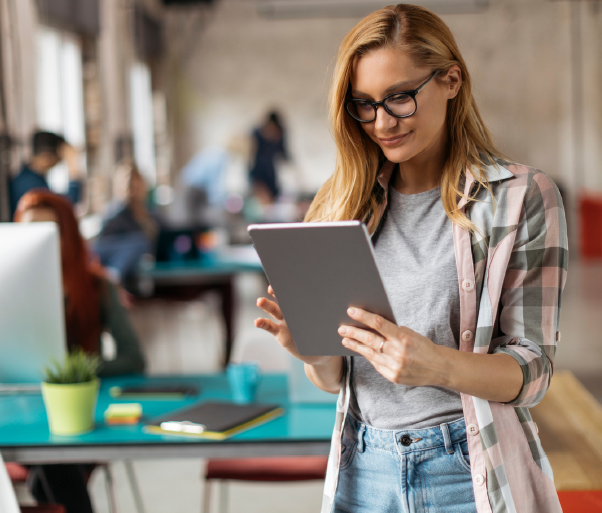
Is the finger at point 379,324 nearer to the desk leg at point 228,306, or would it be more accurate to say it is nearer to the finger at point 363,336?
the finger at point 363,336

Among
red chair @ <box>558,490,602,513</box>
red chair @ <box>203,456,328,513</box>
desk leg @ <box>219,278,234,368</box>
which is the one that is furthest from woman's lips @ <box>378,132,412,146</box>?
desk leg @ <box>219,278,234,368</box>

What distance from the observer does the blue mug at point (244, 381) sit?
1.86 m

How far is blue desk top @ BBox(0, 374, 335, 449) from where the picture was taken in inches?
62.1

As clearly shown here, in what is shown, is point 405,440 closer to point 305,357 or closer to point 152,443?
point 305,357

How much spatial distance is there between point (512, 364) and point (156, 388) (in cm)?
124

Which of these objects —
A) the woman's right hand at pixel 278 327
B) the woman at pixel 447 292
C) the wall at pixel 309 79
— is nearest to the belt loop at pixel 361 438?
the woman at pixel 447 292

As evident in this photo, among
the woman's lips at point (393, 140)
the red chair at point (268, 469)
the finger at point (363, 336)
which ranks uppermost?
the woman's lips at point (393, 140)

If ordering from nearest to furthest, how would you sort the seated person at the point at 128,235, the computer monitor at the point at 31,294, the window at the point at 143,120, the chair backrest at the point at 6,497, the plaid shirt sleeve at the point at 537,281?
the plaid shirt sleeve at the point at 537,281
the chair backrest at the point at 6,497
the computer monitor at the point at 31,294
the seated person at the point at 128,235
the window at the point at 143,120

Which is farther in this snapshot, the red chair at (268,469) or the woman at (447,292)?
the red chair at (268,469)

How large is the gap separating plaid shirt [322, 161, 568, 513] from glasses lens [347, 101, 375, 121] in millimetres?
200

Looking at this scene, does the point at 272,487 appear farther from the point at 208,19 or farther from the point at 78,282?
the point at 208,19

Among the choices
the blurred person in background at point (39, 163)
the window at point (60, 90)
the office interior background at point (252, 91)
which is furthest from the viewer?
the office interior background at point (252, 91)

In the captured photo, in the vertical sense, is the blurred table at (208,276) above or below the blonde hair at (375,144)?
below

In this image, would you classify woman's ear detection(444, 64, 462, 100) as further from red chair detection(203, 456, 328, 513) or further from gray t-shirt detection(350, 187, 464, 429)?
red chair detection(203, 456, 328, 513)
